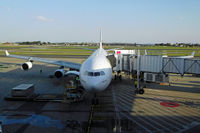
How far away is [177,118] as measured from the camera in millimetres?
14523

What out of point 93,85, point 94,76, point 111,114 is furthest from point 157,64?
point 93,85

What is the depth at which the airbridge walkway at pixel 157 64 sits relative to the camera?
20.1m

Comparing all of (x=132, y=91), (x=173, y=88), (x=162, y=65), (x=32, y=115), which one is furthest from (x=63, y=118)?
(x=173, y=88)

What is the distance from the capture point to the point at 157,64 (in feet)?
72.3

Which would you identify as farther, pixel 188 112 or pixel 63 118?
pixel 188 112

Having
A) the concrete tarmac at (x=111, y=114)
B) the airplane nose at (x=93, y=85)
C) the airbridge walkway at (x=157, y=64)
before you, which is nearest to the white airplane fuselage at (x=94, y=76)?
the airplane nose at (x=93, y=85)

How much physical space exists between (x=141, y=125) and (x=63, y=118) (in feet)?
22.0

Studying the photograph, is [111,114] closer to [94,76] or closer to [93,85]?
[93,85]

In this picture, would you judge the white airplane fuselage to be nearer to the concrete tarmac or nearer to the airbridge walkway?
the concrete tarmac

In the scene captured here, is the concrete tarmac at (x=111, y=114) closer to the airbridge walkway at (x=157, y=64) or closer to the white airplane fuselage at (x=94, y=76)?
the white airplane fuselage at (x=94, y=76)

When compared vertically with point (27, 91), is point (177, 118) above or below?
below

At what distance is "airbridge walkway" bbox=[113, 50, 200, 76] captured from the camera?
66.1ft

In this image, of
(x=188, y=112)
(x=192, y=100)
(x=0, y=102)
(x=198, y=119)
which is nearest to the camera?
(x=198, y=119)

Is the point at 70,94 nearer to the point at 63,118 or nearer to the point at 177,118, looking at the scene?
the point at 63,118
